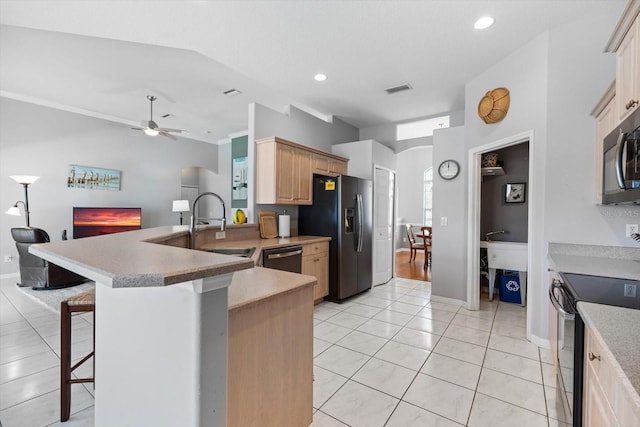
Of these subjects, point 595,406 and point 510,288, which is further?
point 510,288

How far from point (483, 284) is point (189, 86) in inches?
223

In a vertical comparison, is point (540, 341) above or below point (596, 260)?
below

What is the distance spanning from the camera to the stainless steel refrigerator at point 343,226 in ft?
12.9

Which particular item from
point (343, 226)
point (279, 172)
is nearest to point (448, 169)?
point (343, 226)

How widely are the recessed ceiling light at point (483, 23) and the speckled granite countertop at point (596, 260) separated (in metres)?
2.07

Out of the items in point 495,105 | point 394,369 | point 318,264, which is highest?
point 495,105

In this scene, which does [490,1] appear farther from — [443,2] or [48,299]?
[48,299]

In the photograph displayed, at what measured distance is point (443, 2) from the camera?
2236 millimetres

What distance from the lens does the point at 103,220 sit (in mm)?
5645

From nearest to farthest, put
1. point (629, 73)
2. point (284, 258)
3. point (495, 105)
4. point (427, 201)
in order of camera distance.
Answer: point (629, 73) < point (495, 105) < point (284, 258) < point (427, 201)

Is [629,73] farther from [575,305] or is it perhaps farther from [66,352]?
[66,352]

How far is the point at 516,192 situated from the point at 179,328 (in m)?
4.65

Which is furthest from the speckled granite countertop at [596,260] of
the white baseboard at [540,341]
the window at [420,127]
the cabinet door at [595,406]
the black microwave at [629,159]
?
the window at [420,127]

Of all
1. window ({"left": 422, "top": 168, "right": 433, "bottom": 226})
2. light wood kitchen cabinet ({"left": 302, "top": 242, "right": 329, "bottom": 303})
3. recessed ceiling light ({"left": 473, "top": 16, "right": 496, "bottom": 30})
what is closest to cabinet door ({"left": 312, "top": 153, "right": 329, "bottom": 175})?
light wood kitchen cabinet ({"left": 302, "top": 242, "right": 329, "bottom": 303})
